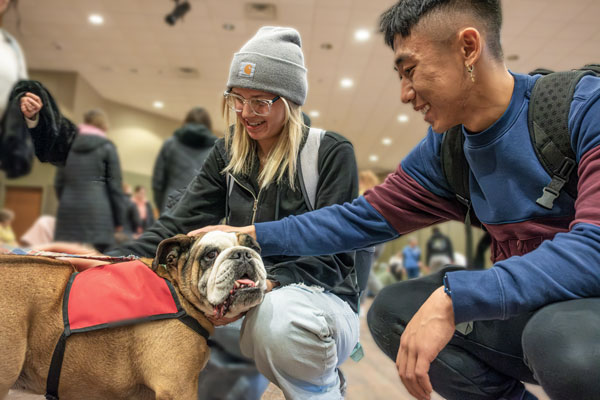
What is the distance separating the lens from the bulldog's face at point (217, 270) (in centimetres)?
139

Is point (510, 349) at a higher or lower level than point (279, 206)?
lower

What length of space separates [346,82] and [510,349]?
9.90m

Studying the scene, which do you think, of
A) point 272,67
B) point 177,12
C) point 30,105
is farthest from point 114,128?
point 272,67

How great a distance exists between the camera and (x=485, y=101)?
4.28ft

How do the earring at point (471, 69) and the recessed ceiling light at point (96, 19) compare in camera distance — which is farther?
the recessed ceiling light at point (96, 19)

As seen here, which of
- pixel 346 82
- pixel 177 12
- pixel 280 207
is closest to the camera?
pixel 280 207

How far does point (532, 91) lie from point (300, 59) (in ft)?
3.25

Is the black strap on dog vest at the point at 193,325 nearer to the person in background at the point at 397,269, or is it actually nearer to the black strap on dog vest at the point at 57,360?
the black strap on dog vest at the point at 57,360

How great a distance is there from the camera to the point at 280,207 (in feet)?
5.80

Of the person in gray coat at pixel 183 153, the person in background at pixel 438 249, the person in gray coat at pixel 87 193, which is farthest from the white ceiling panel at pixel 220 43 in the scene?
the person in gray coat at pixel 87 193

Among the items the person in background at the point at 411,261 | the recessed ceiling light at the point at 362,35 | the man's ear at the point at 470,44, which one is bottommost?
the person in background at the point at 411,261

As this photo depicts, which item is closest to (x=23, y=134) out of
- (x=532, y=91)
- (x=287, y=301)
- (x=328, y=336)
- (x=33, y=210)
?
(x=287, y=301)

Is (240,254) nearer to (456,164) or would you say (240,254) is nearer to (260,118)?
(260,118)

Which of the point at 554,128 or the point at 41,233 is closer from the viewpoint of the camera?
the point at 554,128
